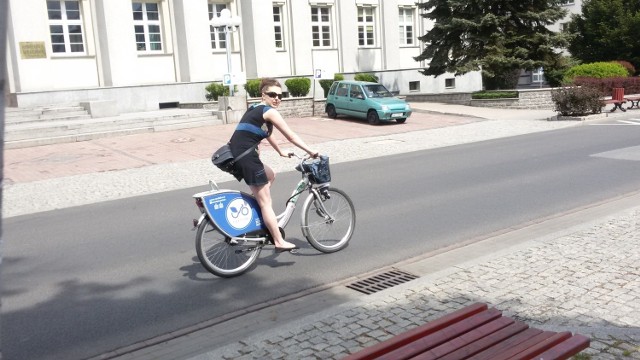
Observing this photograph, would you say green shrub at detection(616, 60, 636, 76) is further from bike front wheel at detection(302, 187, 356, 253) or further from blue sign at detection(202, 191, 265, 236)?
blue sign at detection(202, 191, 265, 236)

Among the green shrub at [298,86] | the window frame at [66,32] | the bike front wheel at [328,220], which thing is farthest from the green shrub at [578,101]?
the window frame at [66,32]

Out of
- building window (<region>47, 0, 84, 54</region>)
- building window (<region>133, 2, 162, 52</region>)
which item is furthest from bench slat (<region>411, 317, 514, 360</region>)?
building window (<region>133, 2, 162, 52</region>)

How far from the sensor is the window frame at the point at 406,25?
4038 centimetres

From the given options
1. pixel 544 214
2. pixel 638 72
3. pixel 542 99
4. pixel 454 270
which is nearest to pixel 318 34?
pixel 542 99

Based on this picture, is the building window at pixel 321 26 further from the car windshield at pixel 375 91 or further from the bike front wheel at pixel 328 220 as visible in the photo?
the bike front wheel at pixel 328 220

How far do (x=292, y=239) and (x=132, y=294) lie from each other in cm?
232

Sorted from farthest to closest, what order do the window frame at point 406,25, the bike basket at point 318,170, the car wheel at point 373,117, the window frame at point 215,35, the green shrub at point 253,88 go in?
the window frame at point 406,25
the window frame at point 215,35
the green shrub at point 253,88
the car wheel at point 373,117
the bike basket at point 318,170

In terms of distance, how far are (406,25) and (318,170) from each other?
35.7 meters

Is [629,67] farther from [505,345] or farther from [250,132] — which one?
[505,345]

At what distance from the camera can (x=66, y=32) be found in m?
27.9

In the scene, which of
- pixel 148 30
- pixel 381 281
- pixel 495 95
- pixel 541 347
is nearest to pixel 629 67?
pixel 495 95

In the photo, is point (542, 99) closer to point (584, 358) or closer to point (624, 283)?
point (624, 283)

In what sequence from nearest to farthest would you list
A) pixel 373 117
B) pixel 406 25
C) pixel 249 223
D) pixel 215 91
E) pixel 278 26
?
1. pixel 249 223
2. pixel 373 117
3. pixel 215 91
4. pixel 278 26
5. pixel 406 25

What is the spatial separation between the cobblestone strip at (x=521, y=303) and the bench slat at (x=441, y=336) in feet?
2.47
